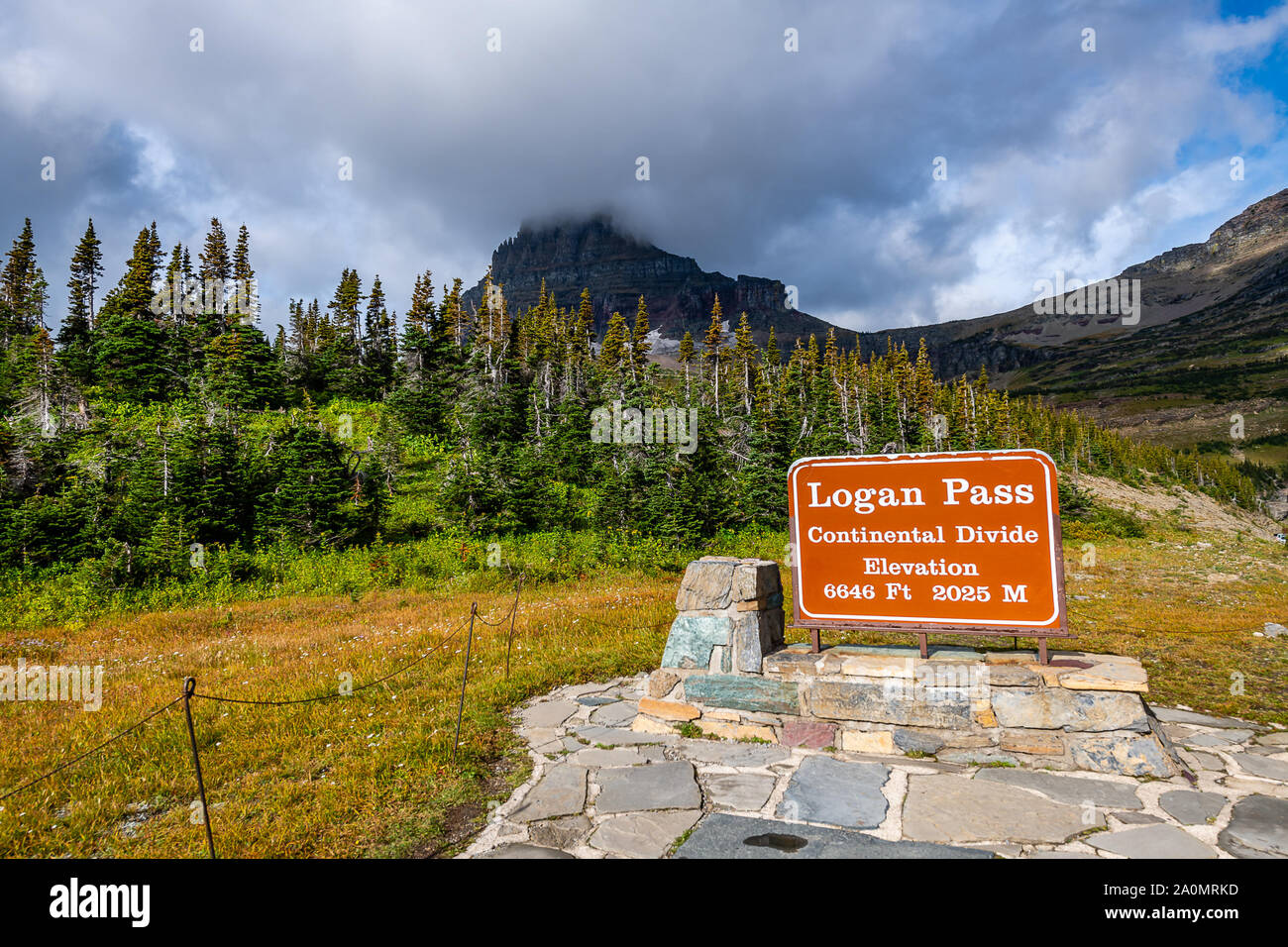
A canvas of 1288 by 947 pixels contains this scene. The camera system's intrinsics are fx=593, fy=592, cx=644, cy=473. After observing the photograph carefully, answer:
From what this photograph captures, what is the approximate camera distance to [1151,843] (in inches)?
165

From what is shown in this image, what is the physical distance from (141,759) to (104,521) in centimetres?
1833

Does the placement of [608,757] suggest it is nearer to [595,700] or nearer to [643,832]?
[643,832]

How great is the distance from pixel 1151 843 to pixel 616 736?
15.6 feet

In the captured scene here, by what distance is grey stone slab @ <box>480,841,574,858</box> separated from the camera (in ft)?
14.0

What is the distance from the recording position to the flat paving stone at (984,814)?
4371 millimetres

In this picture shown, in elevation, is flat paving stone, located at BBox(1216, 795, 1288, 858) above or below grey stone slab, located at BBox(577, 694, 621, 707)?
above

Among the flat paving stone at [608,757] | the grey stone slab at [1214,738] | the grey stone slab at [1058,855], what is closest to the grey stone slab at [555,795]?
the flat paving stone at [608,757]

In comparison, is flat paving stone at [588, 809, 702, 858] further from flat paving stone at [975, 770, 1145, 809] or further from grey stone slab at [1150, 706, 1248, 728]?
grey stone slab at [1150, 706, 1248, 728]

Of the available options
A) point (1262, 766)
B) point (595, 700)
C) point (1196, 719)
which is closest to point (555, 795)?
point (595, 700)

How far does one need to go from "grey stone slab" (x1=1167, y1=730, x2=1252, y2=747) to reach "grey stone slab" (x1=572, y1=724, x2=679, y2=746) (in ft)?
17.9

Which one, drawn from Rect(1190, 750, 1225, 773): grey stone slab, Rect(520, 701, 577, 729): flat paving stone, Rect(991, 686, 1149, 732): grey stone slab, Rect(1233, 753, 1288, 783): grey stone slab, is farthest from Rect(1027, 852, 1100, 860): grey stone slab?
Rect(520, 701, 577, 729): flat paving stone

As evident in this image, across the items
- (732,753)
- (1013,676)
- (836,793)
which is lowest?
(732,753)

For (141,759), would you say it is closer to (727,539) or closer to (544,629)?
(544,629)

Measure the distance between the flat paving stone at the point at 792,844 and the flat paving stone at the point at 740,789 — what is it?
1.26ft
